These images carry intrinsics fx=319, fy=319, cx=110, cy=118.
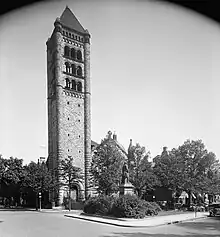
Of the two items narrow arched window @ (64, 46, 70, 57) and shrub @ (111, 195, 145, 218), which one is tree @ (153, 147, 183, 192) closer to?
shrub @ (111, 195, 145, 218)

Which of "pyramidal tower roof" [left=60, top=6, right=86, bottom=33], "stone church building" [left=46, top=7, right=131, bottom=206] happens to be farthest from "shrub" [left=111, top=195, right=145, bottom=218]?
"pyramidal tower roof" [left=60, top=6, right=86, bottom=33]

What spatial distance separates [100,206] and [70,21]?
3220 centimetres

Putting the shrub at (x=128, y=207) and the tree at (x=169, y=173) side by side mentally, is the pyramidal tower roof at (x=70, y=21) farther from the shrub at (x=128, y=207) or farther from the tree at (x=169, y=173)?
the shrub at (x=128, y=207)

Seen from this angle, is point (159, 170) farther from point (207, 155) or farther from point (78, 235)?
point (78, 235)

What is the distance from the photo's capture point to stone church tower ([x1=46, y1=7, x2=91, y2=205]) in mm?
Result: 41875

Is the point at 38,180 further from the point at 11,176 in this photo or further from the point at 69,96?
the point at 69,96

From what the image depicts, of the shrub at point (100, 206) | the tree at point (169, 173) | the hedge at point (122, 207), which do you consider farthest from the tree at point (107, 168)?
the hedge at point (122, 207)

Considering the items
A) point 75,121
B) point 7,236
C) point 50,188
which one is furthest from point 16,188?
point 7,236

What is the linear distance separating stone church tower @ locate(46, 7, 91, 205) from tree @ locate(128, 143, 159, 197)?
28.0 ft

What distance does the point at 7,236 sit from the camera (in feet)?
42.5

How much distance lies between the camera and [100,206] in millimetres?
23578

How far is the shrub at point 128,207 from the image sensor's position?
20.6m

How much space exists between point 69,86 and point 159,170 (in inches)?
702

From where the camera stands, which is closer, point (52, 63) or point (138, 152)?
point (138, 152)
